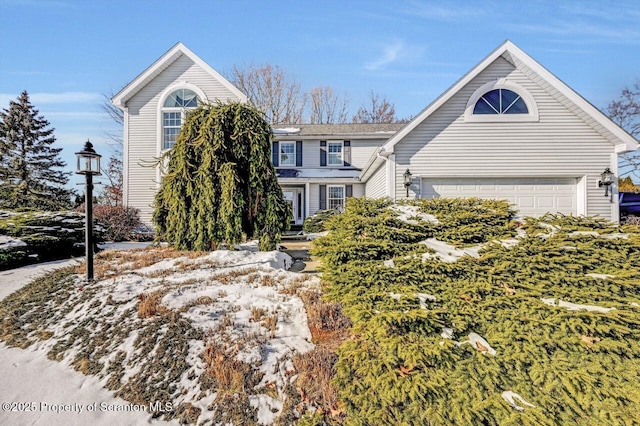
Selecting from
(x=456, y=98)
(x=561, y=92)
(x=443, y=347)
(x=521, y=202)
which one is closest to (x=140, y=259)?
(x=443, y=347)

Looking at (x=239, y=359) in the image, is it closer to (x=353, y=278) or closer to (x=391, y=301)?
(x=353, y=278)

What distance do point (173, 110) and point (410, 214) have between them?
1225 cm

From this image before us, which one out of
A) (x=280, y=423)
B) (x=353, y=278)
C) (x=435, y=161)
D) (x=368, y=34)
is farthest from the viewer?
(x=368, y=34)

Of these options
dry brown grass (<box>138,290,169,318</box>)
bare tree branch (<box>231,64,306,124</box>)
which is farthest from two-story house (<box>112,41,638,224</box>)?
bare tree branch (<box>231,64,306,124</box>)

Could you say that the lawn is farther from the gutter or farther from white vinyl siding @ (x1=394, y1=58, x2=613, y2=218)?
white vinyl siding @ (x1=394, y1=58, x2=613, y2=218)

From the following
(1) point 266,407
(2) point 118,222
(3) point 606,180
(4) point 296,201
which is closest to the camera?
(1) point 266,407

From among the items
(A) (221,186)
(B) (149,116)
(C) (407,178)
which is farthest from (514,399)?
(B) (149,116)

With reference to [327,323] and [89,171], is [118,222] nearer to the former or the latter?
[89,171]

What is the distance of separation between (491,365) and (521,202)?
8235 mm

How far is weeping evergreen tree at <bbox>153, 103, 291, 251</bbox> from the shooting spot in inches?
254

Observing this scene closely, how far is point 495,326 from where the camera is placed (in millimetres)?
2422

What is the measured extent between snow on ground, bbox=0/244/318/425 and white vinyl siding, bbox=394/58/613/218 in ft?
19.9

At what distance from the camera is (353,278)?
292cm

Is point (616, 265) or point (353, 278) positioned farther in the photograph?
point (353, 278)
